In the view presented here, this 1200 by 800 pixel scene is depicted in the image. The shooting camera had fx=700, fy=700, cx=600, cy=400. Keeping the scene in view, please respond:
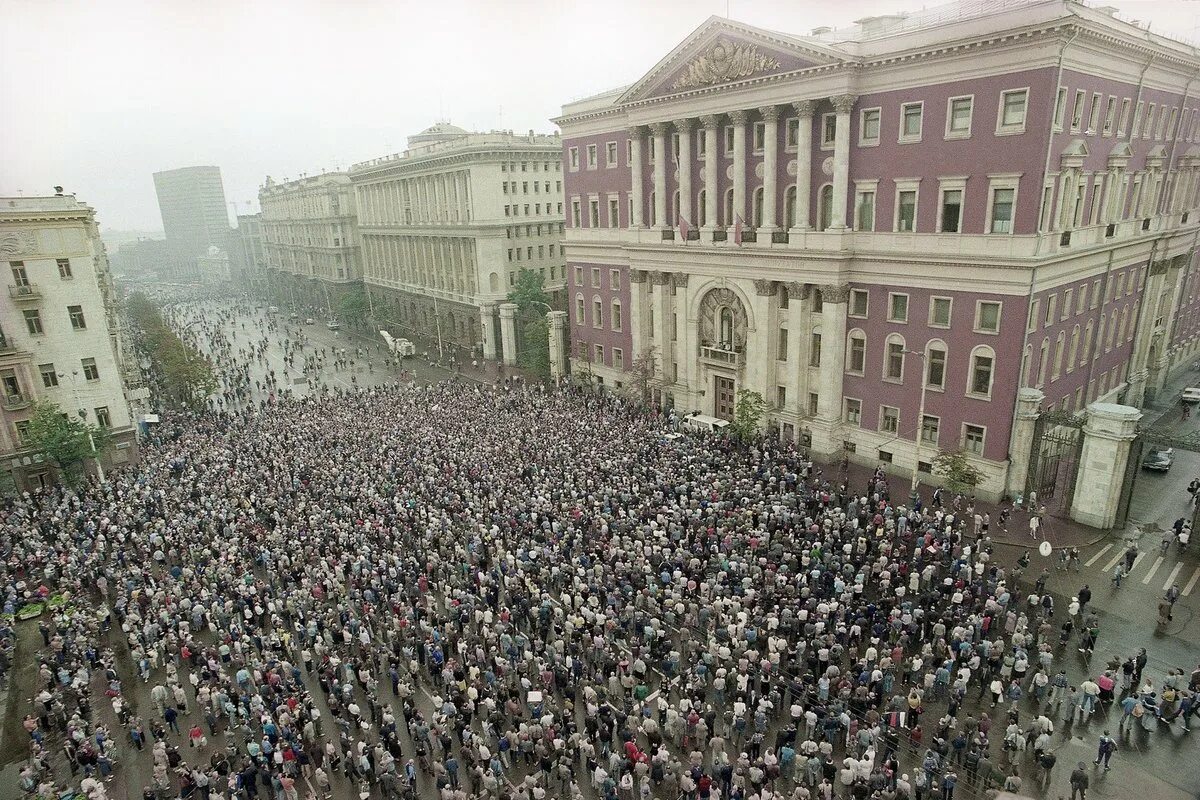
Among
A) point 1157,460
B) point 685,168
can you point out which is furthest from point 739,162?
point 1157,460

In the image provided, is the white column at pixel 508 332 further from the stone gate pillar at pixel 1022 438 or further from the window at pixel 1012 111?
the stone gate pillar at pixel 1022 438

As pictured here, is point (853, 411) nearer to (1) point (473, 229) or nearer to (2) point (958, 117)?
(2) point (958, 117)

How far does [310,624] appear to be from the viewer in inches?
956

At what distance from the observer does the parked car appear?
37.4m

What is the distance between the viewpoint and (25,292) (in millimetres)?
43062

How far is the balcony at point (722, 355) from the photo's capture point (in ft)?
151

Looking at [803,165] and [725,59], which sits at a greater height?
[725,59]

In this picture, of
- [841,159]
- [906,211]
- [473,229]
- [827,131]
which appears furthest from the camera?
[473,229]

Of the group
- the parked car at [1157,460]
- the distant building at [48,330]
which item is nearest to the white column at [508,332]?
the distant building at [48,330]

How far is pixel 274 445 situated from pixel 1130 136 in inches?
2083

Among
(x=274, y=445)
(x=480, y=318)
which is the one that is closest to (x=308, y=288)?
(x=480, y=318)

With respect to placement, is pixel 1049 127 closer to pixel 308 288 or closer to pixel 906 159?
pixel 906 159

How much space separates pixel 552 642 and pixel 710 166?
32.1 m

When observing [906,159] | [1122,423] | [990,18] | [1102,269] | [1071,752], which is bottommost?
[1071,752]
